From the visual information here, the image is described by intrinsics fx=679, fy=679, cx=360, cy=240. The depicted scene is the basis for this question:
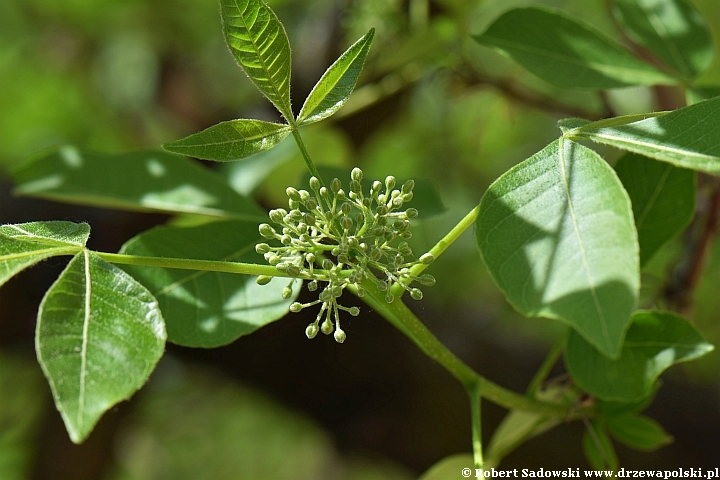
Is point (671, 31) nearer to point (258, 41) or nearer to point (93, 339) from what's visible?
point (258, 41)

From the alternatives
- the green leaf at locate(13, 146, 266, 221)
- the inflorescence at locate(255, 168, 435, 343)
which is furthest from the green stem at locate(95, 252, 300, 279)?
the green leaf at locate(13, 146, 266, 221)

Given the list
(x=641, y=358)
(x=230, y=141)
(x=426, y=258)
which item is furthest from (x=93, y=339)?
(x=641, y=358)

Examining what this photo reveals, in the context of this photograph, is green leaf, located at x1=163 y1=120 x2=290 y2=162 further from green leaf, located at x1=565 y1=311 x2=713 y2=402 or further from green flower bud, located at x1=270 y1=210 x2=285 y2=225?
green leaf, located at x1=565 y1=311 x2=713 y2=402

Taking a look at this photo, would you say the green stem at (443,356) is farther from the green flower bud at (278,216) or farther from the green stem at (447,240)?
the green flower bud at (278,216)

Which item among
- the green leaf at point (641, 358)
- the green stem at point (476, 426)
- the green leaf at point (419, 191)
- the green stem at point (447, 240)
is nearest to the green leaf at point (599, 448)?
the green leaf at point (641, 358)

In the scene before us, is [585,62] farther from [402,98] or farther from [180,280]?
[402,98]

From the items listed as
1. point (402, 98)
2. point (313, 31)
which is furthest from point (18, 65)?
point (402, 98)
